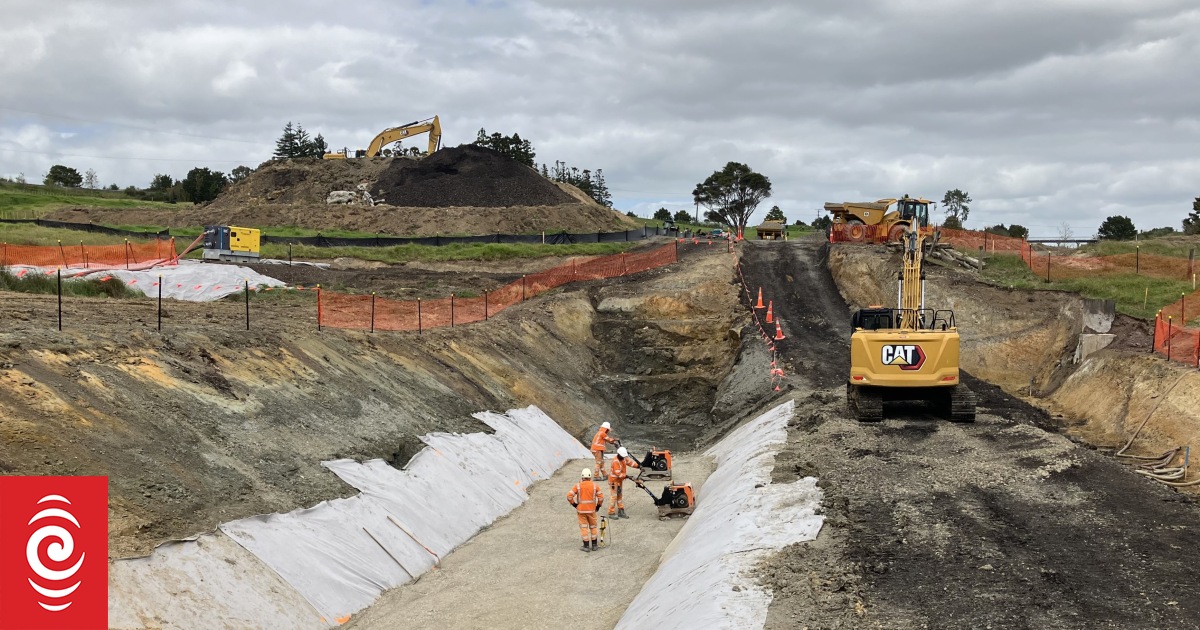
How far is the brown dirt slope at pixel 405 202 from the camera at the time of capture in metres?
69.6

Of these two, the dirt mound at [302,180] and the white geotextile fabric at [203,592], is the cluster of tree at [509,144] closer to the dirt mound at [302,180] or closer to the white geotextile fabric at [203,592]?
the dirt mound at [302,180]

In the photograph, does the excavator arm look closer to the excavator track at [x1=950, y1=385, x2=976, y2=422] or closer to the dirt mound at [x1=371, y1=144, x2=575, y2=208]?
the dirt mound at [x1=371, y1=144, x2=575, y2=208]

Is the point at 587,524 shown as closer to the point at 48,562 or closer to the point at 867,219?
the point at 48,562

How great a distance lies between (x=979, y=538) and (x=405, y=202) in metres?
67.7

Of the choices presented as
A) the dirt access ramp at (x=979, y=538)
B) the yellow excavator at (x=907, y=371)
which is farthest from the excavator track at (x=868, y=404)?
the dirt access ramp at (x=979, y=538)

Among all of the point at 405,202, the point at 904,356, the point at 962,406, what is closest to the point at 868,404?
the point at 904,356

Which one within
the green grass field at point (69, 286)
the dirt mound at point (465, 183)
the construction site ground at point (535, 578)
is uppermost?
the dirt mound at point (465, 183)

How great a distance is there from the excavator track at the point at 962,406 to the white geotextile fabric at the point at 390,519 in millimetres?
10145

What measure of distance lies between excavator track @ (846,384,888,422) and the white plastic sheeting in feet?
26.6

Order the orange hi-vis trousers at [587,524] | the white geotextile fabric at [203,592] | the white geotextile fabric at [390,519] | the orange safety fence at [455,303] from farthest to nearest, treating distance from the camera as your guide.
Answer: the orange safety fence at [455,303], the orange hi-vis trousers at [587,524], the white geotextile fabric at [390,519], the white geotextile fabric at [203,592]

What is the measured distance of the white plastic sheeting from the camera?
10.8 metres

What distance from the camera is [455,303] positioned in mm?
34438

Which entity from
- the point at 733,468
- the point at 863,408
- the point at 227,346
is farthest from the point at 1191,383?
the point at 227,346

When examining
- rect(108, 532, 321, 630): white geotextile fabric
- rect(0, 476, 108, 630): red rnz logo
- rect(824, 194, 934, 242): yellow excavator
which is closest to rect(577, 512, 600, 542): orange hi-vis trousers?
rect(108, 532, 321, 630): white geotextile fabric
